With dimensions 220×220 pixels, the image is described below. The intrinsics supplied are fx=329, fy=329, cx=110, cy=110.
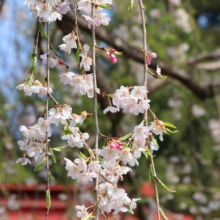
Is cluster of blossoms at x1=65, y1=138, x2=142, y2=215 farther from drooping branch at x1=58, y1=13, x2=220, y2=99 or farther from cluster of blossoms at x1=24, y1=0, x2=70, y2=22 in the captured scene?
drooping branch at x1=58, y1=13, x2=220, y2=99

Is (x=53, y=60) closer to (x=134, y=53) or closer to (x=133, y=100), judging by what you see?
(x=133, y=100)

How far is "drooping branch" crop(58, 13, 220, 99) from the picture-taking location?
1.86 metres

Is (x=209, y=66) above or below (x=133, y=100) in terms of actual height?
above

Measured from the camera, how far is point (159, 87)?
259 centimetres

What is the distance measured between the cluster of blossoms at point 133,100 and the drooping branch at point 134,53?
1.20 meters

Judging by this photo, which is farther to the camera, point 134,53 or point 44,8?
point 134,53

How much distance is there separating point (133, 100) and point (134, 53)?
138 centimetres

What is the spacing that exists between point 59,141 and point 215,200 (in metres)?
2.05

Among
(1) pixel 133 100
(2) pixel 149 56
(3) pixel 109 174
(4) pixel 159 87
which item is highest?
(4) pixel 159 87

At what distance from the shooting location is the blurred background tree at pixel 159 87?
2.28m

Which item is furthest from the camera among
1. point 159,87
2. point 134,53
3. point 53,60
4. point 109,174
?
point 159,87

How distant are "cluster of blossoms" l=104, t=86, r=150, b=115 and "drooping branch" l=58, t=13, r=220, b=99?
120 centimetres

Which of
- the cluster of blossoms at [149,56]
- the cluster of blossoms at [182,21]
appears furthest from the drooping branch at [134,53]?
the cluster of blossoms at [149,56]

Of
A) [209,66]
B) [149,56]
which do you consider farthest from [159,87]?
[149,56]
